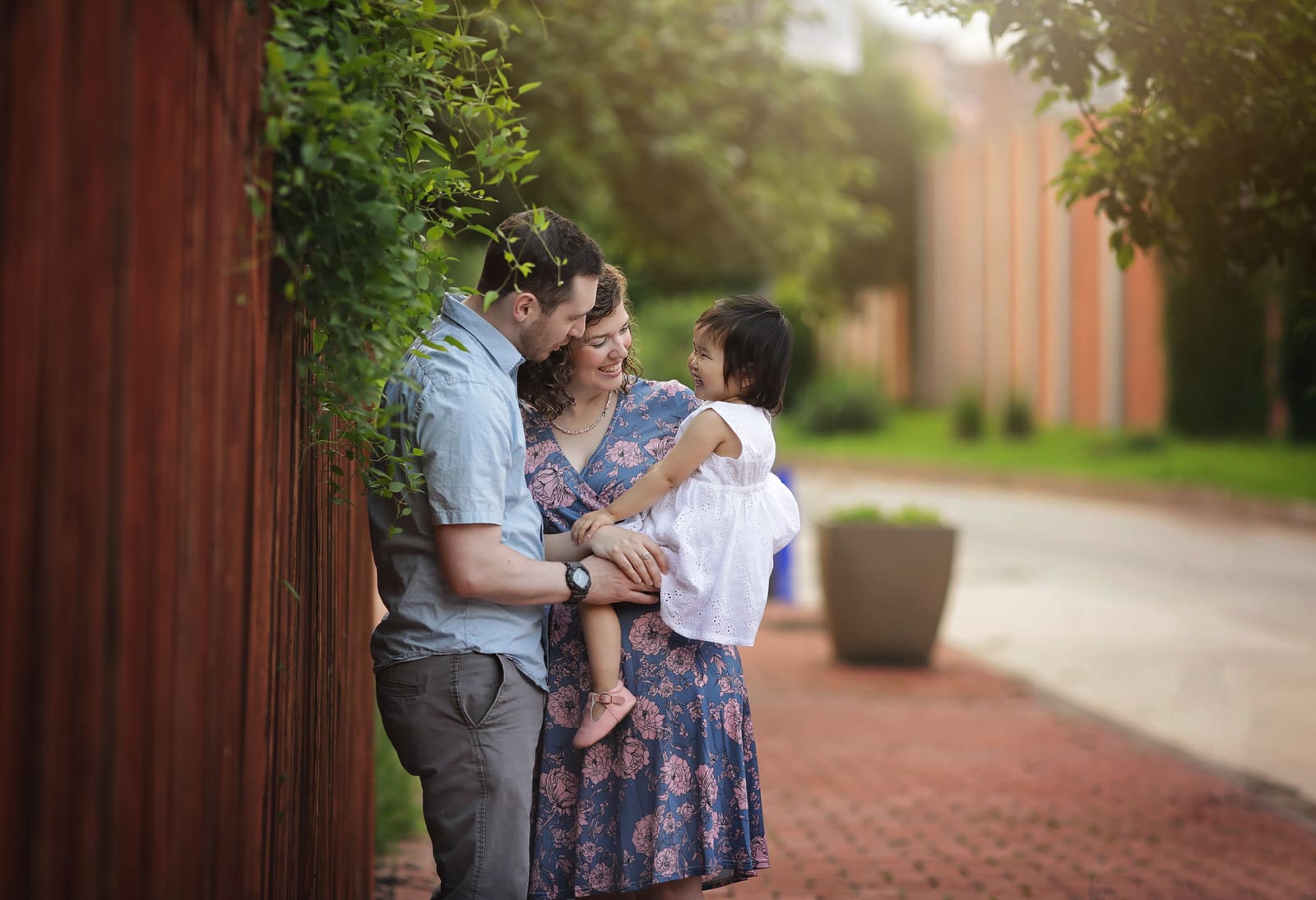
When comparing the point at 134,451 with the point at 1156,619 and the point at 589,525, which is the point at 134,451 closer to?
the point at 589,525

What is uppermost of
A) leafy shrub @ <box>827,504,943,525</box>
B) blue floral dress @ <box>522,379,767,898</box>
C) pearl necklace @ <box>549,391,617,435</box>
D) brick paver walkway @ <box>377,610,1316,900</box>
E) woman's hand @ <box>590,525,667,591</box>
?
pearl necklace @ <box>549,391,617,435</box>

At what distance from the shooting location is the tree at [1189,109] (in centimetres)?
407

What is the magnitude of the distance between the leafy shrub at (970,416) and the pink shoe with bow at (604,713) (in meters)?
26.8

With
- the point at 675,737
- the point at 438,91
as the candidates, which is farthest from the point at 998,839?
the point at 438,91

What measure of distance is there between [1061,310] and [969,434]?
337 centimetres

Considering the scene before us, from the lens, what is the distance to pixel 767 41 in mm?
10930

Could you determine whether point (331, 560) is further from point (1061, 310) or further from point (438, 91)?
point (1061, 310)

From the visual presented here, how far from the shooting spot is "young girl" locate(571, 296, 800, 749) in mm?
3260

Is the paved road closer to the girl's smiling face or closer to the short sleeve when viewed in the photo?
the girl's smiling face

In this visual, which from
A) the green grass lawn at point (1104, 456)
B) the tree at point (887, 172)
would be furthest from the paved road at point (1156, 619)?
the tree at point (887, 172)

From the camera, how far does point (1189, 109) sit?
4.29 metres

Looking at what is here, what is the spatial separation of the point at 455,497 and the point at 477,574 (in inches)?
7.0

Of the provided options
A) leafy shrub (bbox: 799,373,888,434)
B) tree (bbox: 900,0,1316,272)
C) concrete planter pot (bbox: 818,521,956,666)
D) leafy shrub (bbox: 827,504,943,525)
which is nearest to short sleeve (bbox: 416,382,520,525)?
tree (bbox: 900,0,1316,272)

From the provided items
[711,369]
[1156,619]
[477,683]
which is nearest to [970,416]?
[1156,619]
